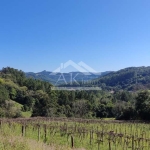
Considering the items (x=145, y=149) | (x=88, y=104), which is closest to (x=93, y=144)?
(x=145, y=149)

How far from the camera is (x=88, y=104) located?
52031 millimetres

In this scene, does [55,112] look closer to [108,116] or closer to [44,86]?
[108,116]

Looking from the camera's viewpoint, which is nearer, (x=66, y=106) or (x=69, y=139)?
(x=69, y=139)

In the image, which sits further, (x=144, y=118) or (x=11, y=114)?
(x=11, y=114)

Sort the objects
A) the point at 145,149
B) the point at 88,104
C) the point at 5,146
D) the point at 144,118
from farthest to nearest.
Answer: the point at 88,104 → the point at 144,118 → the point at 145,149 → the point at 5,146

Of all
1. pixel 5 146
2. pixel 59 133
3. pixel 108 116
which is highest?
pixel 5 146

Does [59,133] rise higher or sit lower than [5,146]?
lower

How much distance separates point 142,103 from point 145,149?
26.3 metres

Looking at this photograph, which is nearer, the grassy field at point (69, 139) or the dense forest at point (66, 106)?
the grassy field at point (69, 139)

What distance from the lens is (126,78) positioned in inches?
7544

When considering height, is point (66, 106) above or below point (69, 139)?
below

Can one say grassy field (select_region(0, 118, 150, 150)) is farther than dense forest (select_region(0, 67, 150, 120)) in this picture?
No

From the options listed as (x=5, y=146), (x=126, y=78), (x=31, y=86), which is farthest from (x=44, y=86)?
(x=126, y=78)

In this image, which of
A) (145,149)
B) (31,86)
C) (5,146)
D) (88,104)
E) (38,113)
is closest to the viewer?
(5,146)
